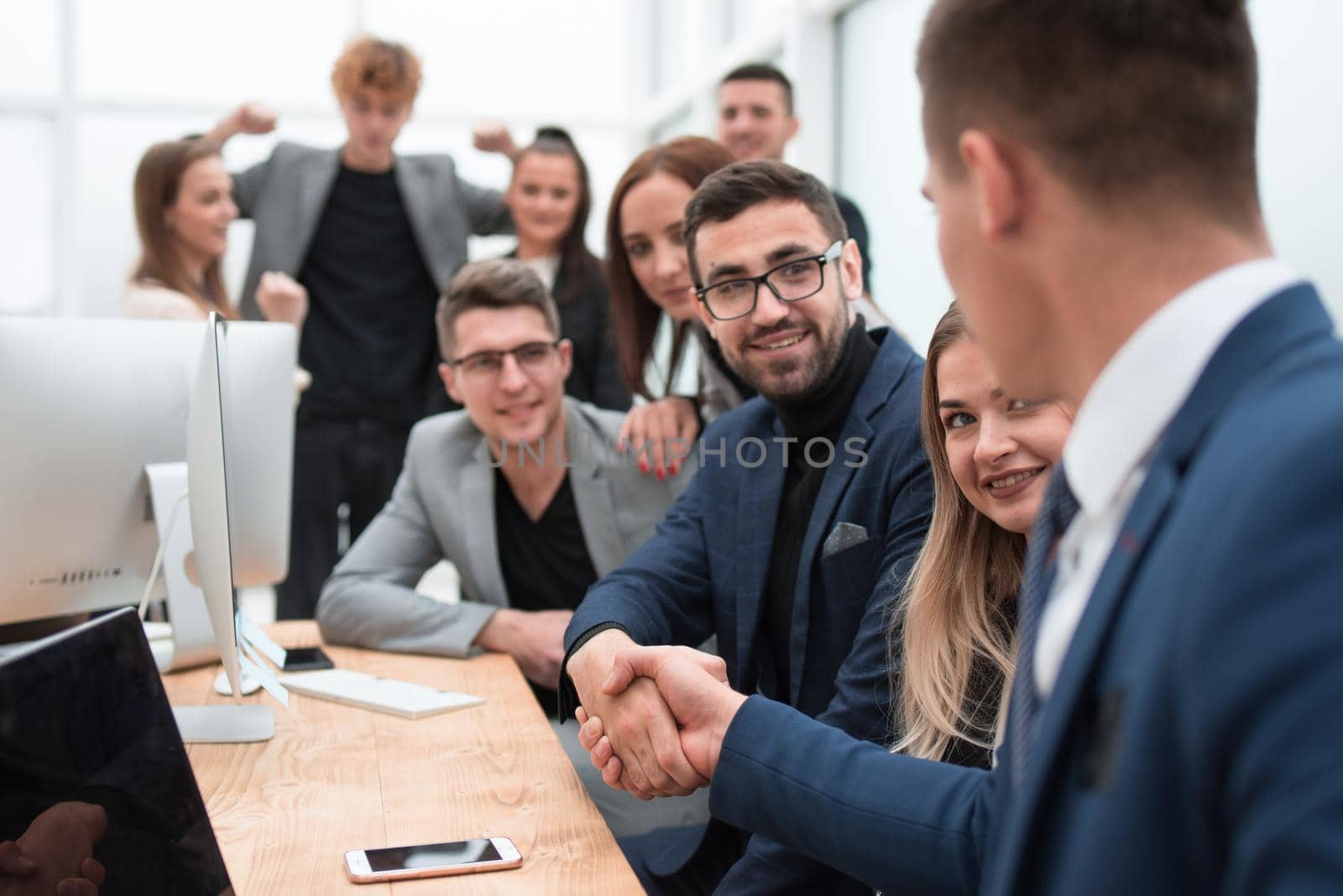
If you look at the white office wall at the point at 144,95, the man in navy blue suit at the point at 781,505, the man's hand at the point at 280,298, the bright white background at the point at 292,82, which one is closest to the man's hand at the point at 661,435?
the man in navy blue suit at the point at 781,505

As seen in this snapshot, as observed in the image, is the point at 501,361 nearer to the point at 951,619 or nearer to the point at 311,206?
the point at 951,619

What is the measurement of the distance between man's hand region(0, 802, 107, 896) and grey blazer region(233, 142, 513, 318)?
2.98 meters

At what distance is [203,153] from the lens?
11.3 feet

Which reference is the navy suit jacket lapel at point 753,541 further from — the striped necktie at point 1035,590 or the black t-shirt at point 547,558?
the striped necktie at point 1035,590

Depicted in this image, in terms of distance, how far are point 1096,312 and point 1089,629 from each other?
171 mm

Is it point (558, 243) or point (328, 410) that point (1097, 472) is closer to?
point (558, 243)

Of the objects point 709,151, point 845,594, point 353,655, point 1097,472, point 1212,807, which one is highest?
point 709,151

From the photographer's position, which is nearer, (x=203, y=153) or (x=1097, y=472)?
(x=1097, y=472)

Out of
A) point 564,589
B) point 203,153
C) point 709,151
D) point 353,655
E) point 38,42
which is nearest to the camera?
→ point 353,655

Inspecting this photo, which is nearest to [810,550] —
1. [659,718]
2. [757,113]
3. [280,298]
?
[659,718]

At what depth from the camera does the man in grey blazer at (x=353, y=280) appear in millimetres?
3695

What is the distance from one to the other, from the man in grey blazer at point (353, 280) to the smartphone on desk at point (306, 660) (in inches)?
64.9

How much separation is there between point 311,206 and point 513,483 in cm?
171

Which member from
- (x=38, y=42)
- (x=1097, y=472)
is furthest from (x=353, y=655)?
(x=38, y=42)
